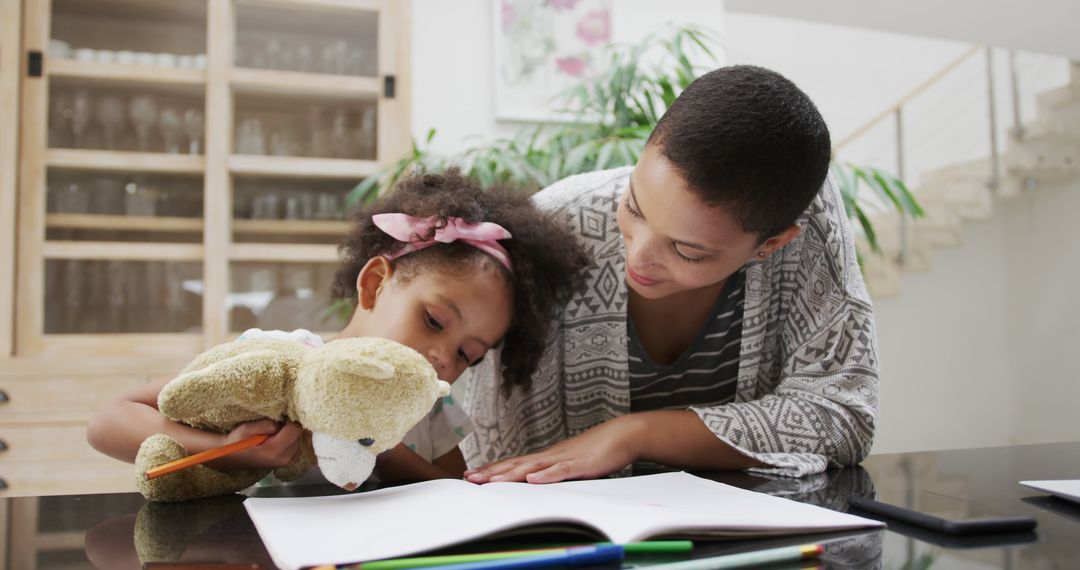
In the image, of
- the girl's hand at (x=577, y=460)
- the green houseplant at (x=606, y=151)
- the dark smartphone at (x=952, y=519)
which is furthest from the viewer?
the green houseplant at (x=606, y=151)

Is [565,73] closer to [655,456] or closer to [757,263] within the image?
[757,263]

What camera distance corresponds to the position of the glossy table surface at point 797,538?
1.64ft

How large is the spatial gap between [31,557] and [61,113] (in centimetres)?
206

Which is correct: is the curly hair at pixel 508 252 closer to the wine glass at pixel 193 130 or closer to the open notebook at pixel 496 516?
the open notebook at pixel 496 516

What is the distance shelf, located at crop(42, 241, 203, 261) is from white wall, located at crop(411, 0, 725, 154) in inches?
32.1

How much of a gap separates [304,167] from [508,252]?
1.50m

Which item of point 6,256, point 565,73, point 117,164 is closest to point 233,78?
point 117,164

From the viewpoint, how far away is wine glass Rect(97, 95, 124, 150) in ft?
7.42

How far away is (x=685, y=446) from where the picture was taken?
0.96m

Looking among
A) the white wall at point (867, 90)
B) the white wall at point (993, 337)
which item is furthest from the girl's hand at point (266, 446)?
the white wall at point (867, 90)

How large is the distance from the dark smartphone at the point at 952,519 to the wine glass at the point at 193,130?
2.15 m

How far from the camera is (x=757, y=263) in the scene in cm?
113

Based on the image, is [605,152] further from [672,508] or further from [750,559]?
[750,559]

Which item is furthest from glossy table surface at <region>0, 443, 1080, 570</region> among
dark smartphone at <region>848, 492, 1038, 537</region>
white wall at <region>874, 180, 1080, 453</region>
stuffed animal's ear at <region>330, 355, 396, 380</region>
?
white wall at <region>874, 180, 1080, 453</region>
